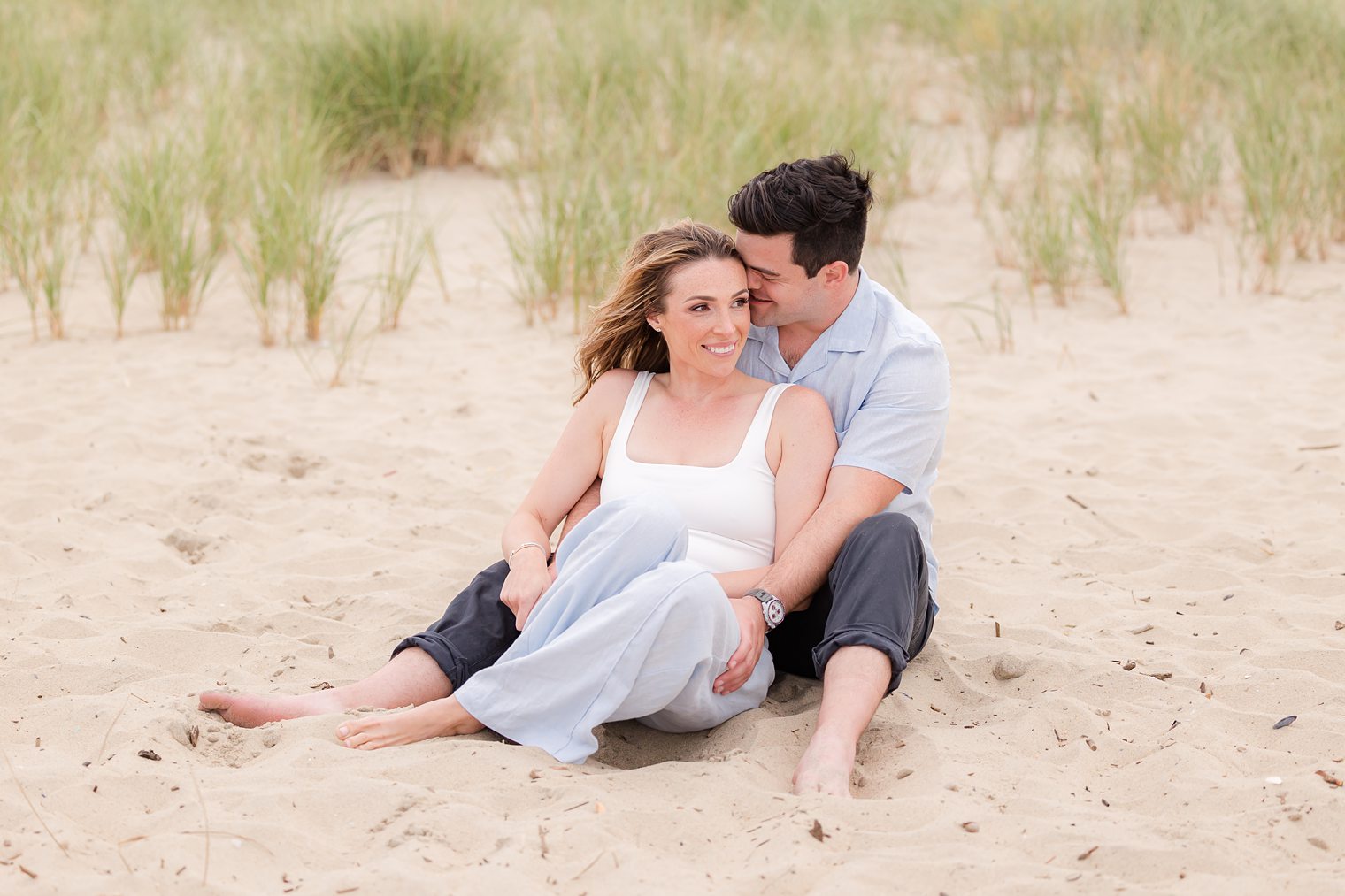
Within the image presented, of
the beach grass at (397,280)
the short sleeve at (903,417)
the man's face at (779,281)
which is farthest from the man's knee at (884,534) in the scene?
the beach grass at (397,280)

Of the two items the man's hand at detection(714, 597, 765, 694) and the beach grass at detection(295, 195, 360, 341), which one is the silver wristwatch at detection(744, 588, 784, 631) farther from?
the beach grass at detection(295, 195, 360, 341)

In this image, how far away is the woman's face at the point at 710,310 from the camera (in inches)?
119

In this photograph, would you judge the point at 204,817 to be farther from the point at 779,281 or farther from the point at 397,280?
the point at 397,280

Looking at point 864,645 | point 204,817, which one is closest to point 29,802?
point 204,817

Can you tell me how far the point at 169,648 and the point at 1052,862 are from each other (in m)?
2.09

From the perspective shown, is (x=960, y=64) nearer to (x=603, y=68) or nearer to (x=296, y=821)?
(x=603, y=68)

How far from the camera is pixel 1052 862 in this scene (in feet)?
7.45

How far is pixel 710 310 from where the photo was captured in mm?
3043

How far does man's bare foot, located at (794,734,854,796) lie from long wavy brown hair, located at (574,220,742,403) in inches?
41.7

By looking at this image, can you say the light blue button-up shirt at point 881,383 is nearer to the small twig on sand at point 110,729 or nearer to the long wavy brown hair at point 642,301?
the long wavy brown hair at point 642,301

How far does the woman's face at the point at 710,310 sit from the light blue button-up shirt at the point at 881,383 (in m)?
0.20

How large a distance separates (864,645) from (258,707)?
1.26 m

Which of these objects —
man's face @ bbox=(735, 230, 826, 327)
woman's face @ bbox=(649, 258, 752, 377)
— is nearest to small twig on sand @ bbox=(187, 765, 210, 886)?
woman's face @ bbox=(649, 258, 752, 377)

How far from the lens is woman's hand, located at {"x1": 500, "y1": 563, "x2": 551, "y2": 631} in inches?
114
